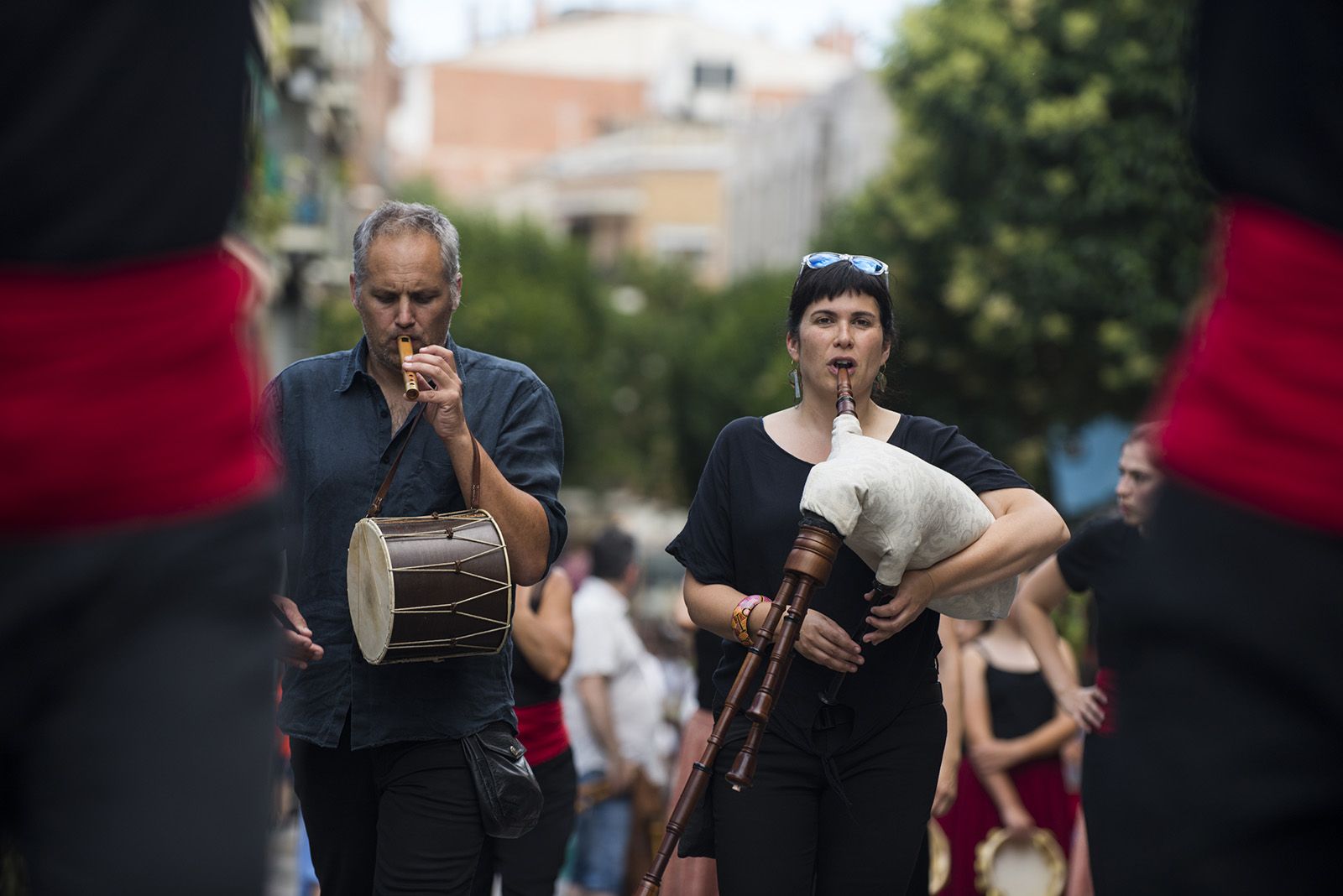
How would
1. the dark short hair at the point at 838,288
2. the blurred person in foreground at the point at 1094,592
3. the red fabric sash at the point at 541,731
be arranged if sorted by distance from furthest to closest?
the red fabric sash at the point at 541,731 → the blurred person in foreground at the point at 1094,592 → the dark short hair at the point at 838,288

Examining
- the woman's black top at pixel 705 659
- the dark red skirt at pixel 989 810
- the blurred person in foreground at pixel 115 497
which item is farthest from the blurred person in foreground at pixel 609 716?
the blurred person in foreground at pixel 115 497

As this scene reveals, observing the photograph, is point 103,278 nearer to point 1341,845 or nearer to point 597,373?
point 1341,845

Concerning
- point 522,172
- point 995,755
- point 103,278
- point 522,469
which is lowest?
point 522,172

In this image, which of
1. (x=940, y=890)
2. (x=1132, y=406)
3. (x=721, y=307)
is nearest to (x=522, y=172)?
(x=721, y=307)

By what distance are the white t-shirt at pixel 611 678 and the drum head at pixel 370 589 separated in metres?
4.89

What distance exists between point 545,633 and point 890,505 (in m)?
3.09

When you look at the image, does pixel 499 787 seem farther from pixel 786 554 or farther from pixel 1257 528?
pixel 1257 528

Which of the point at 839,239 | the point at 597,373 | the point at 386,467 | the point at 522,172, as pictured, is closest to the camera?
the point at 386,467

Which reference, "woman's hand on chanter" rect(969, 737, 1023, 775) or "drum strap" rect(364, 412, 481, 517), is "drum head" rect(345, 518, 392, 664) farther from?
"woman's hand on chanter" rect(969, 737, 1023, 775)

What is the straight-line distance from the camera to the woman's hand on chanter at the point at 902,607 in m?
4.46

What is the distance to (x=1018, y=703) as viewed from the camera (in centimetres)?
816

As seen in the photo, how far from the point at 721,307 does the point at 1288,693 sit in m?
46.6

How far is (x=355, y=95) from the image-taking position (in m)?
42.2

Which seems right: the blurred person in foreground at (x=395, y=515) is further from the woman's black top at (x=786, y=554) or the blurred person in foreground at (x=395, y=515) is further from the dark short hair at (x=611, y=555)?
the dark short hair at (x=611, y=555)
